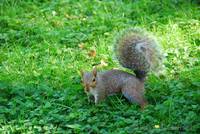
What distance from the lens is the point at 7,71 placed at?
19.1 feet

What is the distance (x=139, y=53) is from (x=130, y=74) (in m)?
0.22

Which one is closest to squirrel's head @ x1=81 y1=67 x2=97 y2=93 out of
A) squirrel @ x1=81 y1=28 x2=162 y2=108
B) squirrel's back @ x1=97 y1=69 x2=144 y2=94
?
squirrel @ x1=81 y1=28 x2=162 y2=108

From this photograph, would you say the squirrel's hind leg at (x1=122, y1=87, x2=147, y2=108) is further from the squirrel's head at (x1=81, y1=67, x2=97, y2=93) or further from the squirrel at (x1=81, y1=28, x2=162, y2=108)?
the squirrel's head at (x1=81, y1=67, x2=97, y2=93)

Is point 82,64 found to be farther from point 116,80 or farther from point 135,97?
point 135,97

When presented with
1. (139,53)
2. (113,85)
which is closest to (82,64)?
(113,85)

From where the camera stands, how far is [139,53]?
489cm

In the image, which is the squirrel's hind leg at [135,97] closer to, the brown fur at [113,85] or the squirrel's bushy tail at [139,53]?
the brown fur at [113,85]

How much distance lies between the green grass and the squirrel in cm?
10

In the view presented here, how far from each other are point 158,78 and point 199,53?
31.7 inches

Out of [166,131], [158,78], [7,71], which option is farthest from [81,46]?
[166,131]

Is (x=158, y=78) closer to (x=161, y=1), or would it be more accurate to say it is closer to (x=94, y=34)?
(x=94, y=34)

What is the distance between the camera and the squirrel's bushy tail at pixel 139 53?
16.0 ft

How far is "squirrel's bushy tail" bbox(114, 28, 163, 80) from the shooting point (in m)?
4.88

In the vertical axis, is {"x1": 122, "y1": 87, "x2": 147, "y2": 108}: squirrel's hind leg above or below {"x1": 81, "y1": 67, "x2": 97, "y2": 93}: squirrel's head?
below
